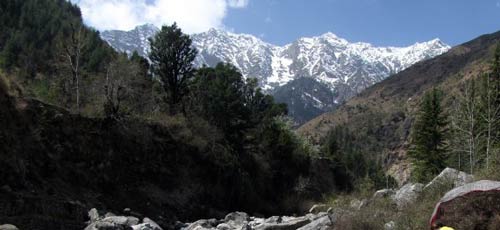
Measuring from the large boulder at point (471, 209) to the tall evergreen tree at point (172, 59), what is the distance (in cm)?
3699

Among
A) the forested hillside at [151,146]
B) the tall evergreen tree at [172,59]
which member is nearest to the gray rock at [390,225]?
the forested hillside at [151,146]

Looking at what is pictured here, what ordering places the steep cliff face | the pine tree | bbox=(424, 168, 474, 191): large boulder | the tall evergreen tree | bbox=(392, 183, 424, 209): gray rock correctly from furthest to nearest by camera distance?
the pine tree < the tall evergreen tree < the steep cliff face < bbox=(424, 168, 474, 191): large boulder < bbox=(392, 183, 424, 209): gray rock

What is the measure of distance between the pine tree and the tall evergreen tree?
77.3 feet

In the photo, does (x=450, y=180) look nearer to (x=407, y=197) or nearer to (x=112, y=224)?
(x=407, y=197)

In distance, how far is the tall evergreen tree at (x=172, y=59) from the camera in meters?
47.0

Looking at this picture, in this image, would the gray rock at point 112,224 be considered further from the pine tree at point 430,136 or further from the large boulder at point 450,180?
the pine tree at point 430,136

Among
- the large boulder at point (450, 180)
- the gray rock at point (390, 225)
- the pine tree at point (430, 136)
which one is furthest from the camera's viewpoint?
the pine tree at point (430, 136)

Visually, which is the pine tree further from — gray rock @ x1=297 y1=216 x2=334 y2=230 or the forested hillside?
gray rock @ x1=297 y1=216 x2=334 y2=230

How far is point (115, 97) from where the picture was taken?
3775cm

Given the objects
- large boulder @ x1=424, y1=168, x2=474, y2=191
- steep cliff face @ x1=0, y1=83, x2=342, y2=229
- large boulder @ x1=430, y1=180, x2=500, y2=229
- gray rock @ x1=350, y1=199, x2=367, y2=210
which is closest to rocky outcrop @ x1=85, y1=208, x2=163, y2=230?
steep cliff face @ x1=0, y1=83, x2=342, y2=229

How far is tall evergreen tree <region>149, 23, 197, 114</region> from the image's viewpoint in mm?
46969

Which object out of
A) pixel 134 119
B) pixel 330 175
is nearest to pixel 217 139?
pixel 134 119

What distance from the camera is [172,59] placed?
1864 inches

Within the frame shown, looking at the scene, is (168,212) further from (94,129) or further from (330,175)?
(330,175)
